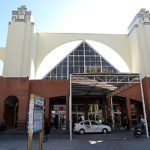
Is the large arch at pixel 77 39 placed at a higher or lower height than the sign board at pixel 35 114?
higher

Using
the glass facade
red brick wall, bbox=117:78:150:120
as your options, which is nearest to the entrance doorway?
the glass facade

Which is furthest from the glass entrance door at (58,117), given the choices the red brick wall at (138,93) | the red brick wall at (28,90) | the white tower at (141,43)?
the white tower at (141,43)

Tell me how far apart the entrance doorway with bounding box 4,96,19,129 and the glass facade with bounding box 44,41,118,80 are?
7409 mm

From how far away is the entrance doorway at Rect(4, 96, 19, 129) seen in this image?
811 inches

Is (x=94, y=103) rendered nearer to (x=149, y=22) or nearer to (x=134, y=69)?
(x=134, y=69)

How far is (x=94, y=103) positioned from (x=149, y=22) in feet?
54.0

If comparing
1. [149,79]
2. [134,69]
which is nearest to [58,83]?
[149,79]

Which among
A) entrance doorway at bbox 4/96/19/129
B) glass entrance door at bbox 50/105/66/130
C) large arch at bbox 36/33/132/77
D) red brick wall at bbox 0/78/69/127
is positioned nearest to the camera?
red brick wall at bbox 0/78/69/127

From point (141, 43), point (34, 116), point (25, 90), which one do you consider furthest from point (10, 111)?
point (141, 43)

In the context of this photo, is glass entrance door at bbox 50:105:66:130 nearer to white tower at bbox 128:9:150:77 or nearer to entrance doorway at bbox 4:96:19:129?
entrance doorway at bbox 4:96:19:129

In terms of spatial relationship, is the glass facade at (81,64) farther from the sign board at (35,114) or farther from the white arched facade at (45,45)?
the sign board at (35,114)

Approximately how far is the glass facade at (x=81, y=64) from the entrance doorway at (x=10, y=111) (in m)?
7.41

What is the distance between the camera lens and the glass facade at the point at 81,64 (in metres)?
28.1

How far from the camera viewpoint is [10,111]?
866 inches
